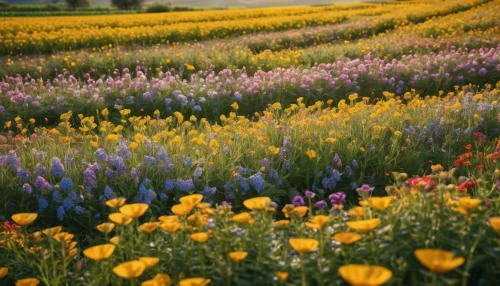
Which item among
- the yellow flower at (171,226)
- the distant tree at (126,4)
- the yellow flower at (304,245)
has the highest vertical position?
the distant tree at (126,4)

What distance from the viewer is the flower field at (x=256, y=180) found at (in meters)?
2.08

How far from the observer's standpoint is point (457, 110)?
5.47 m

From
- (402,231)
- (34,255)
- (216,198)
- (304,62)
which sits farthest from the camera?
(304,62)

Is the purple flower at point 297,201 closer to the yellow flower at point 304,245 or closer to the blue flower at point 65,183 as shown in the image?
the yellow flower at point 304,245

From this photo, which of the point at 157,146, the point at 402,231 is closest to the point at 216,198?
the point at 157,146

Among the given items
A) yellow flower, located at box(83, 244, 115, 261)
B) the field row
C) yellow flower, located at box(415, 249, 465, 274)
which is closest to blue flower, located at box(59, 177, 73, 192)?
yellow flower, located at box(83, 244, 115, 261)

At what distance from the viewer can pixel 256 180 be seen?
3949 mm

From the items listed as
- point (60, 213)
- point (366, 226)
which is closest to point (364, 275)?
point (366, 226)

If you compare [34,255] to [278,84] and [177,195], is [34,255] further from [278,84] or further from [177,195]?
[278,84]

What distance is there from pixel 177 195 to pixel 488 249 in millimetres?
2520

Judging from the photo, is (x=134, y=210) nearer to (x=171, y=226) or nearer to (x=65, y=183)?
(x=171, y=226)

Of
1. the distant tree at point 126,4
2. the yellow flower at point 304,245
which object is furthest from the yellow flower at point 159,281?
the distant tree at point 126,4

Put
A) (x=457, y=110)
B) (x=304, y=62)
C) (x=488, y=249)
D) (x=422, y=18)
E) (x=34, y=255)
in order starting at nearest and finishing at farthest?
(x=488, y=249) → (x=34, y=255) → (x=457, y=110) → (x=304, y=62) → (x=422, y=18)

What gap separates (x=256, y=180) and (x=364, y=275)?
8.08ft
